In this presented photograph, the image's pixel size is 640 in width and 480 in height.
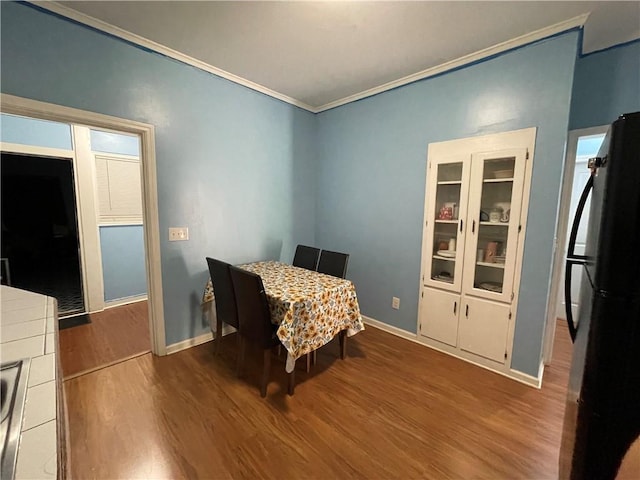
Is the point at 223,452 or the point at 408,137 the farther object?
the point at 408,137

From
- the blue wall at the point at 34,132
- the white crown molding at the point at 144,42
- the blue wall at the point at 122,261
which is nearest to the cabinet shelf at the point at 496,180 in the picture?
the white crown molding at the point at 144,42

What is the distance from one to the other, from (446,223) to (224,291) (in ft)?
6.89

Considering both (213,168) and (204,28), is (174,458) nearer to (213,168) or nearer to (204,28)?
(213,168)

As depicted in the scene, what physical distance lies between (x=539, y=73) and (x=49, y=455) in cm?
303

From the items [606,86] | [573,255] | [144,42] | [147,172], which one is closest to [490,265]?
[573,255]

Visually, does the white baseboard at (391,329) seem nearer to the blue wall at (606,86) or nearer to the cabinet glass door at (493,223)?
the cabinet glass door at (493,223)

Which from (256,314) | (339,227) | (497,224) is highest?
(497,224)

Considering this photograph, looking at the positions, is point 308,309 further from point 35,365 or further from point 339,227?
point 339,227

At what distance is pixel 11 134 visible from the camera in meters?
2.77

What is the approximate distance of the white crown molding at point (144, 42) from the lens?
1.77m

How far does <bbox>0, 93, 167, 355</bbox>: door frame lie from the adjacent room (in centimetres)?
2

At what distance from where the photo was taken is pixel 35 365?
2.60ft

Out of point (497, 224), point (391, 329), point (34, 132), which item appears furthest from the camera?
point (391, 329)

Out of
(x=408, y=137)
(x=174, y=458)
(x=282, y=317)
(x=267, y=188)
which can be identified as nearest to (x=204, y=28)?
(x=267, y=188)
